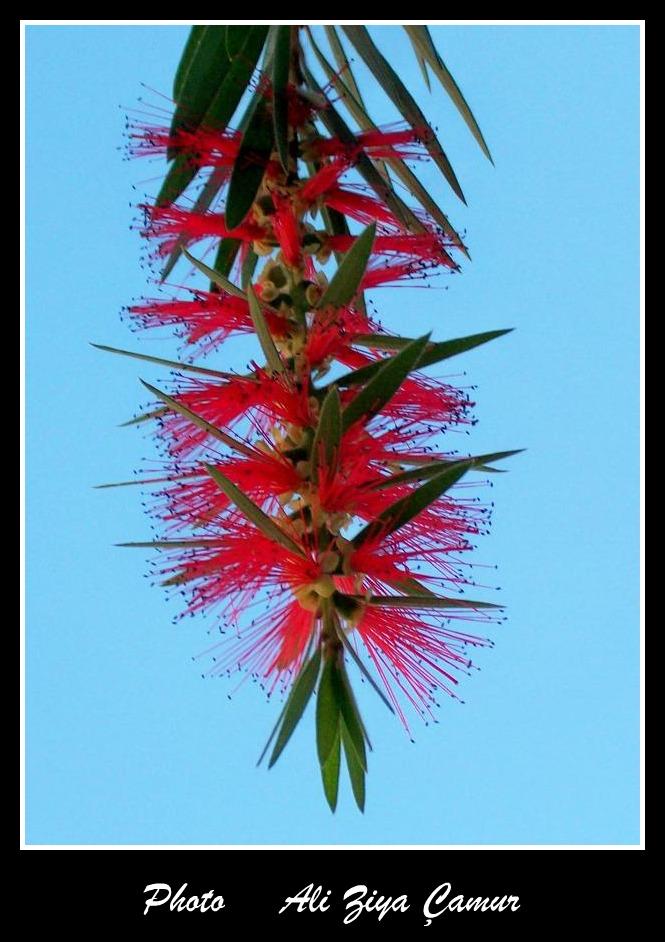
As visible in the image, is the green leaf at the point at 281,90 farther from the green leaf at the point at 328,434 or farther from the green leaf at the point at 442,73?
the green leaf at the point at 328,434

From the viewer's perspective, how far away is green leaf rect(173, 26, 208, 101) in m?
1.33

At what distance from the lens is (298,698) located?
3.77 feet

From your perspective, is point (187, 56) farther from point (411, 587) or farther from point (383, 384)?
point (411, 587)

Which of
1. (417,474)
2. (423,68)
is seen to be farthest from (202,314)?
(423,68)

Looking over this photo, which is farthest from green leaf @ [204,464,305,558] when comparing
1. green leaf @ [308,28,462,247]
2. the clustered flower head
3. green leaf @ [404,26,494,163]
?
green leaf @ [404,26,494,163]

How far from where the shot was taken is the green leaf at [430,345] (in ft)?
3.96

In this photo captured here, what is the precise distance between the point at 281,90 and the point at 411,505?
563 mm

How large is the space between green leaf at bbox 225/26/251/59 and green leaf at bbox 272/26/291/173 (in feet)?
0.18

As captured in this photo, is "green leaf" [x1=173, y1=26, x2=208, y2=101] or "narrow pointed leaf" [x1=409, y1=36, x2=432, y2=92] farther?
"narrow pointed leaf" [x1=409, y1=36, x2=432, y2=92]

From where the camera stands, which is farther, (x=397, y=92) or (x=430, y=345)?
(x=397, y=92)

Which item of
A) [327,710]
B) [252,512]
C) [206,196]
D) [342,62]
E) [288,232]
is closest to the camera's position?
[252,512]

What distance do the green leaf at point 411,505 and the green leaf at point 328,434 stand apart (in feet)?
0.28

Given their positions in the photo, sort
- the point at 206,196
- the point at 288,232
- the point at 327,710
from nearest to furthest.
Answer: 1. the point at 327,710
2. the point at 288,232
3. the point at 206,196

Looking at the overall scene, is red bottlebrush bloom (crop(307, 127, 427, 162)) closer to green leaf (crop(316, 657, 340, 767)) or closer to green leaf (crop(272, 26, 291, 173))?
green leaf (crop(272, 26, 291, 173))
